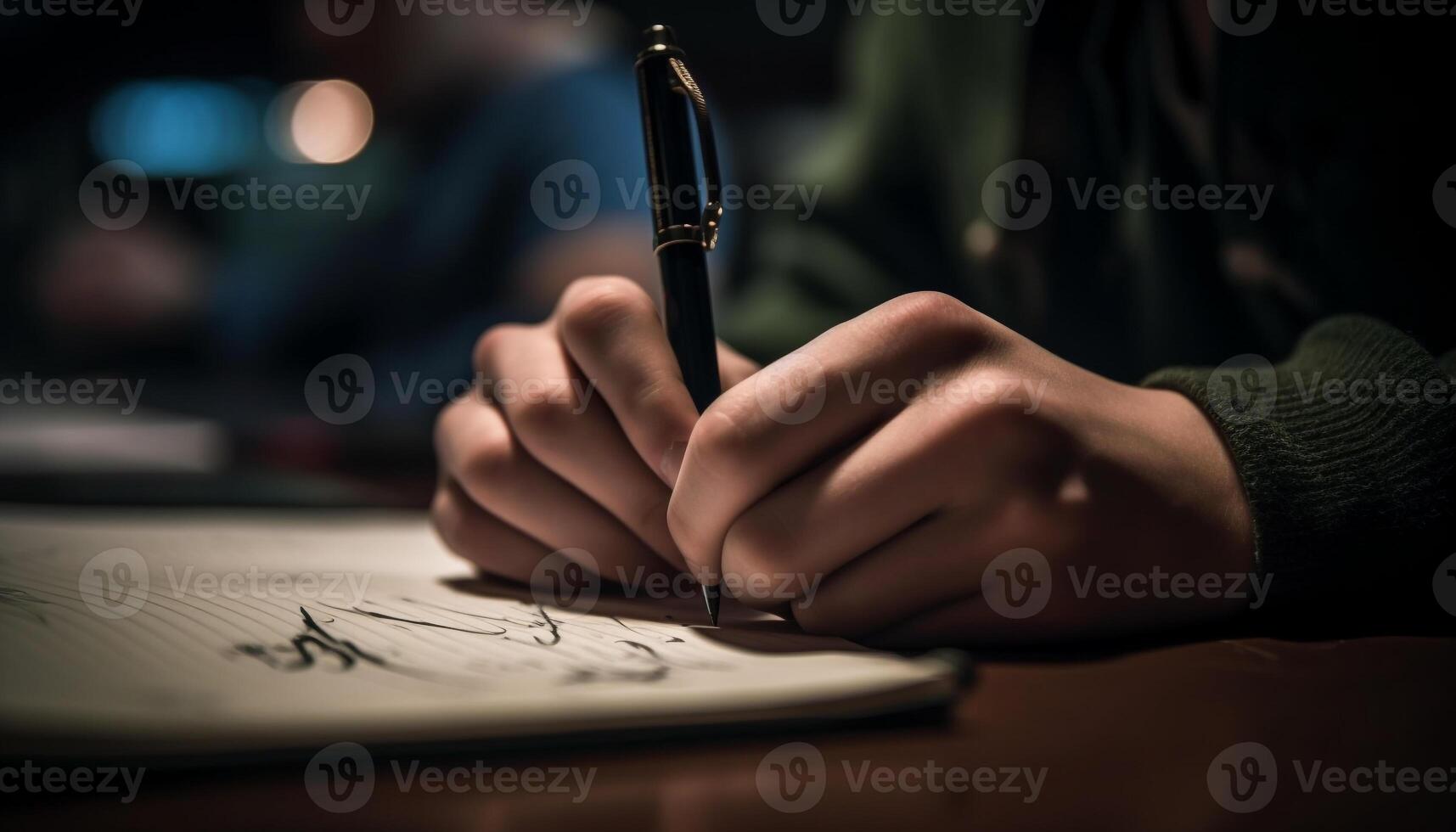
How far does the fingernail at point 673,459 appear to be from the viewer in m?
0.32

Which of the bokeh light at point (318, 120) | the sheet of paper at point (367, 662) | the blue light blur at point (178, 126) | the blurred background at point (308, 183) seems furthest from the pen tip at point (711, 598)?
the blue light blur at point (178, 126)

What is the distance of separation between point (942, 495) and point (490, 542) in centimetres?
23

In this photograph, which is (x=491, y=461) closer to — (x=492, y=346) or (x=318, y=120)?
(x=492, y=346)

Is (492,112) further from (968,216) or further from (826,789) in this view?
(826,789)

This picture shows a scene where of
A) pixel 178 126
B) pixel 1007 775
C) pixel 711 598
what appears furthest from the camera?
pixel 178 126

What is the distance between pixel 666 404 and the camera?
328 mm

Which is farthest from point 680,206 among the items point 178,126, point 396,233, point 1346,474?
point 178,126

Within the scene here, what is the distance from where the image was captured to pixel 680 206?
1.16 ft

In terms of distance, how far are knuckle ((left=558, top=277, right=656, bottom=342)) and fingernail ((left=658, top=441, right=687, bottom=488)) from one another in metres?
0.06

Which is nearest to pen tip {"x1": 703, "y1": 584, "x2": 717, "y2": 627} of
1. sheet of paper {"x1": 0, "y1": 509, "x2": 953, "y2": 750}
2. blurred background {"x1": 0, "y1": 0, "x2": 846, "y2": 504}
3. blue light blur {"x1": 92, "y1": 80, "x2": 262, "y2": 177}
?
sheet of paper {"x1": 0, "y1": 509, "x2": 953, "y2": 750}

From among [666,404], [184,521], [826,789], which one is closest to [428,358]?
[184,521]

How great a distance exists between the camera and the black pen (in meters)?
0.35

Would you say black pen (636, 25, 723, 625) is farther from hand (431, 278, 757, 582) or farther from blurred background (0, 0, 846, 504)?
blurred background (0, 0, 846, 504)

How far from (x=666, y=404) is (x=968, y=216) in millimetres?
624
